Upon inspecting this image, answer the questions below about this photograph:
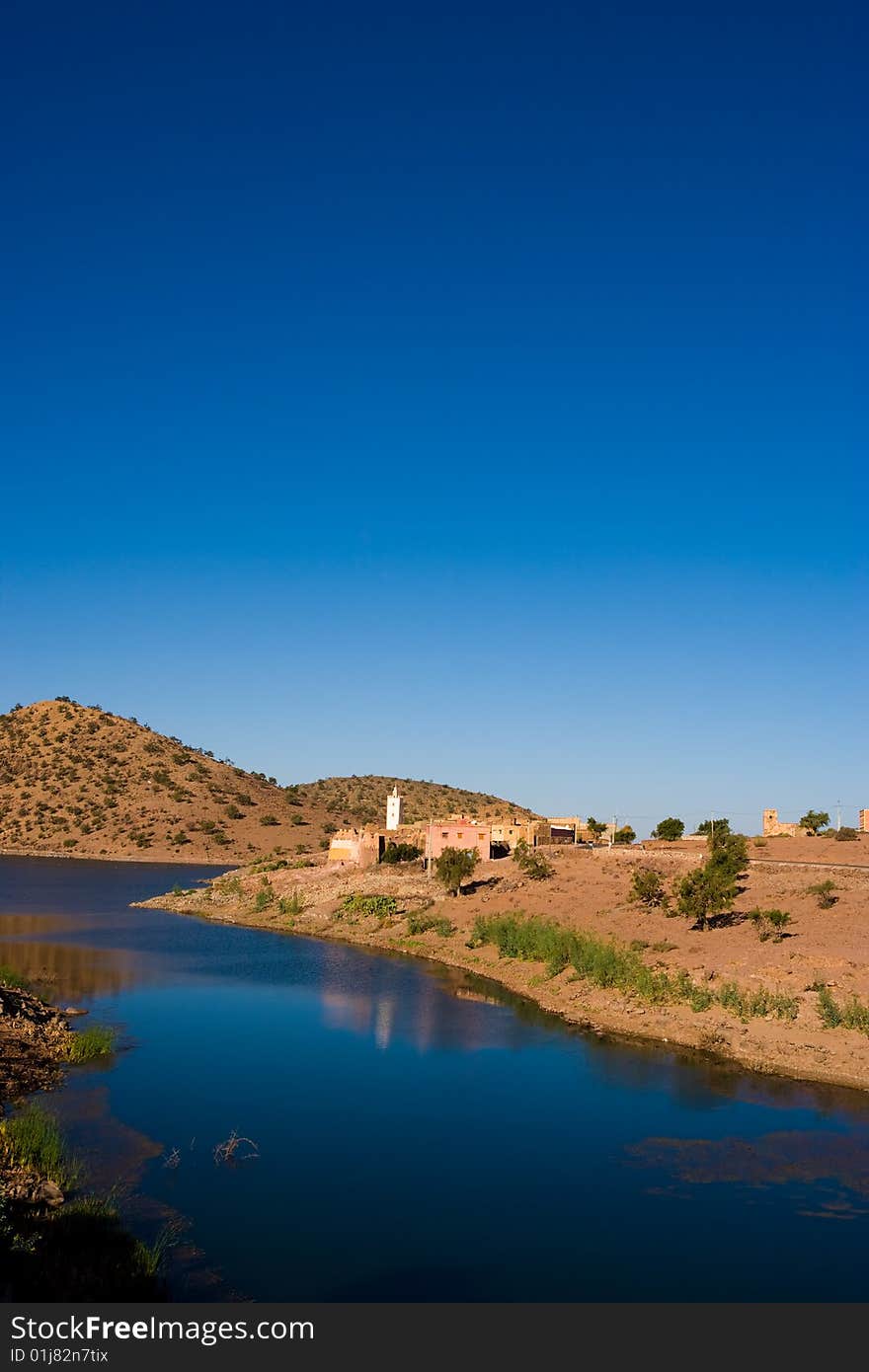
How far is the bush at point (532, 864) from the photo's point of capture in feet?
189

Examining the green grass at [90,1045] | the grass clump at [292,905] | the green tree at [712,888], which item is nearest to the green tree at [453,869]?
the grass clump at [292,905]

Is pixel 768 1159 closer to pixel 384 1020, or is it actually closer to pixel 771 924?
pixel 384 1020

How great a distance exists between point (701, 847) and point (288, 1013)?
128 feet

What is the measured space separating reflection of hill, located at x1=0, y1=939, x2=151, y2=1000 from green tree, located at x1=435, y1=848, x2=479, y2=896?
66.3 ft

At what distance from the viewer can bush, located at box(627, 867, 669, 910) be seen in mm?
46750

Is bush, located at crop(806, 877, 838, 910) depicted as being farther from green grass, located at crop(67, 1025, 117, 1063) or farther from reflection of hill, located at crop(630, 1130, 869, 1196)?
green grass, located at crop(67, 1025, 117, 1063)

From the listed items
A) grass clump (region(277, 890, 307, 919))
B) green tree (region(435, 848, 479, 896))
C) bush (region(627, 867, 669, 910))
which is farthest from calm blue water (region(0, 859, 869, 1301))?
grass clump (region(277, 890, 307, 919))

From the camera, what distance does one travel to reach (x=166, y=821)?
125750mm

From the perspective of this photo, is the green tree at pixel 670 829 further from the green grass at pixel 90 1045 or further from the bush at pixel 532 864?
the green grass at pixel 90 1045
